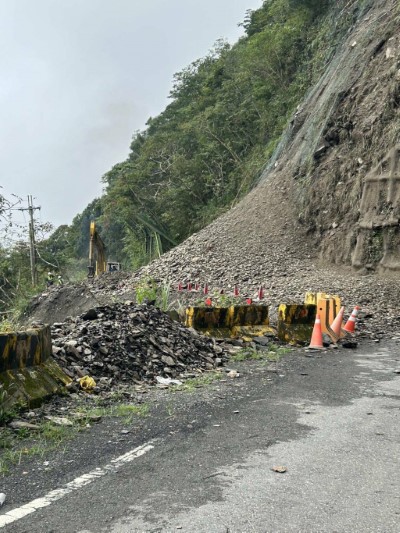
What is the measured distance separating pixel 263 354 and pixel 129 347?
108 inches

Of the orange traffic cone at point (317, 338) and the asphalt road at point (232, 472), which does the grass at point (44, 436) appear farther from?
the orange traffic cone at point (317, 338)

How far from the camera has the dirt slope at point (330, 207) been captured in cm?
1936

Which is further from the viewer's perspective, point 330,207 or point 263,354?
point 330,207

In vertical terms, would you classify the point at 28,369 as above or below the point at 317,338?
below

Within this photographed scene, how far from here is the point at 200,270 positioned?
2409 centimetres

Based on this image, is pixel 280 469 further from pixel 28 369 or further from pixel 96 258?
pixel 96 258

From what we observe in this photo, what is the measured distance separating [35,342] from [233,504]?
141 inches

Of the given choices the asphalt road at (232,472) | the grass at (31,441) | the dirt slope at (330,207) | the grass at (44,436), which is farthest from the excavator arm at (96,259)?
the grass at (31,441)

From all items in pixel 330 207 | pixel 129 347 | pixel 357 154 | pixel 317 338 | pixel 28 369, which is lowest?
pixel 28 369

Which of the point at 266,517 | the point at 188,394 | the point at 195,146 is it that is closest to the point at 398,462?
the point at 266,517

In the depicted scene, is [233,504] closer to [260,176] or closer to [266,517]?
[266,517]

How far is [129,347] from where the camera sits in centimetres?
819

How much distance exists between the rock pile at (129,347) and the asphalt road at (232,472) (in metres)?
1.23

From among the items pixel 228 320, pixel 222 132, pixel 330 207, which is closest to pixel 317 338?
pixel 228 320
